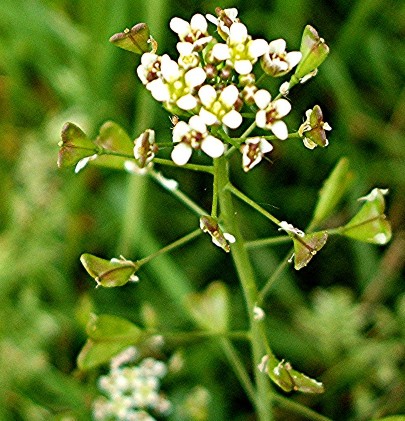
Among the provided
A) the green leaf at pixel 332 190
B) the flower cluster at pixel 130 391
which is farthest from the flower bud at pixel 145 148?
the flower cluster at pixel 130 391

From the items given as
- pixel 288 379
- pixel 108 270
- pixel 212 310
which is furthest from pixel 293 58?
pixel 212 310

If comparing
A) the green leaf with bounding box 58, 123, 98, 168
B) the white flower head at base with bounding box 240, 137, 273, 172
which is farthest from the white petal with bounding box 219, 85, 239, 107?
the green leaf with bounding box 58, 123, 98, 168

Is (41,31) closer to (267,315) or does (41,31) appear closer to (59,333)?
(59,333)

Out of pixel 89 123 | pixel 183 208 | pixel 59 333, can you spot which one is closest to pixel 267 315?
pixel 183 208

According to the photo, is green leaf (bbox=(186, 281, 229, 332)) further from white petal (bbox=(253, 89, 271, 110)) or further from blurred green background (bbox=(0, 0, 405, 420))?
white petal (bbox=(253, 89, 271, 110))

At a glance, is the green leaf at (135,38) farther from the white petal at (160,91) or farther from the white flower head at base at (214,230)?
the white flower head at base at (214,230)
